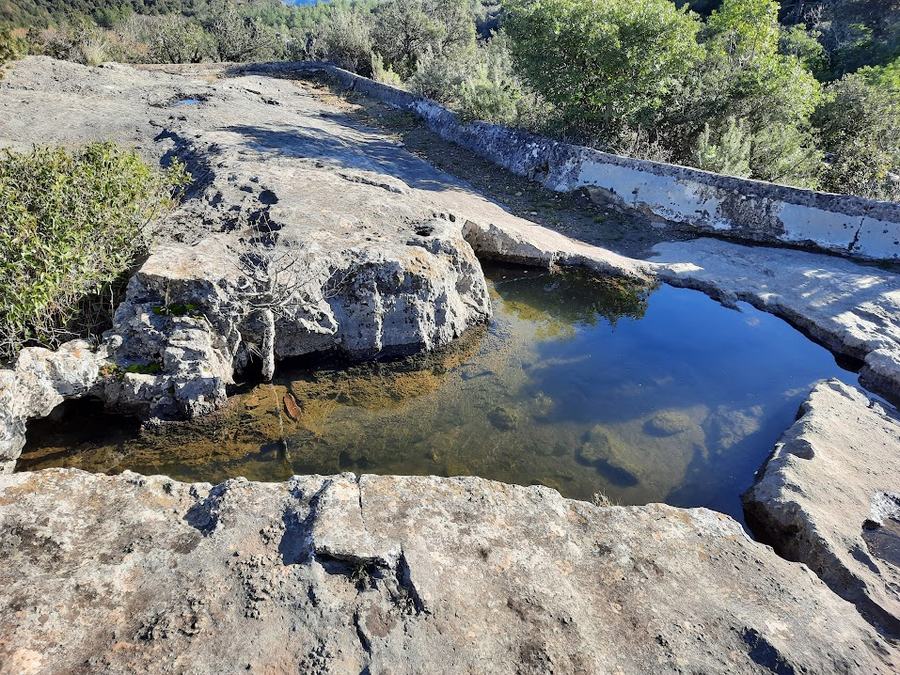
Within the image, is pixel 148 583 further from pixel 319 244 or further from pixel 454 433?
pixel 319 244

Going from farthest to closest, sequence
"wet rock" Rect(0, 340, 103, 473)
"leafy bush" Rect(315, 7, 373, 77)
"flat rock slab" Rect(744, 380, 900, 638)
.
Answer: "leafy bush" Rect(315, 7, 373, 77), "wet rock" Rect(0, 340, 103, 473), "flat rock slab" Rect(744, 380, 900, 638)

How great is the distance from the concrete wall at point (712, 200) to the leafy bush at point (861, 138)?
2700 millimetres

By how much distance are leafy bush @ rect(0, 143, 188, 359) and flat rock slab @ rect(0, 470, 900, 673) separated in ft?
6.11

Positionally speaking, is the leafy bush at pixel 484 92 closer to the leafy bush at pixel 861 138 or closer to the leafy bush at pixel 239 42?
the leafy bush at pixel 861 138

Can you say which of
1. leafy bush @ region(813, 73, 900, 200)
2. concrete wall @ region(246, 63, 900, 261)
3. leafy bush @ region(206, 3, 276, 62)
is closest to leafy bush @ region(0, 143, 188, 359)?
concrete wall @ region(246, 63, 900, 261)

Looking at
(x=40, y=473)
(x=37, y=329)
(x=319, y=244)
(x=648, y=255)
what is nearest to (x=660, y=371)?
(x=648, y=255)

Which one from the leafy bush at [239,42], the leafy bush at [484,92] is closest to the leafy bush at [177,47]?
the leafy bush at [239,42]

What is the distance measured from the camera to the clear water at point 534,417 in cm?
430

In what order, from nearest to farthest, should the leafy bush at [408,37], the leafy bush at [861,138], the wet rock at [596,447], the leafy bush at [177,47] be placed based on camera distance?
the wet rock at [596,447], the leafy bush at [861,138], the leafy bush at [408,37], the leafy bush at [177,47]

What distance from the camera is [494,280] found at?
24.9ft

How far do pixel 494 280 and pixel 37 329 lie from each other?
5.39m

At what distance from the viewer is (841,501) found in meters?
3.84

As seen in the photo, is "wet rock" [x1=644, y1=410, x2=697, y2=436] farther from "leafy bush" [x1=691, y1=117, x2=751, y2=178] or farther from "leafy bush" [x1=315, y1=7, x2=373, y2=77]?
"leafy bush" [x1=315, y1=7, x2=373, y2=77]

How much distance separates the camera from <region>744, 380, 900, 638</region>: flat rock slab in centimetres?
325
